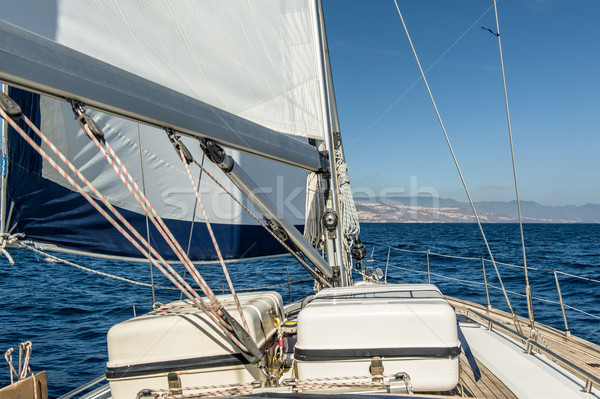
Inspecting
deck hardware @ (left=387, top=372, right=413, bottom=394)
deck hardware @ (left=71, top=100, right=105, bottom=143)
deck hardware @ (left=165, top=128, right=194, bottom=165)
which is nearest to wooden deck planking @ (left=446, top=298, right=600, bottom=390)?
→ deck hardware @ (left=387, top=372, right=413, bottom=394)

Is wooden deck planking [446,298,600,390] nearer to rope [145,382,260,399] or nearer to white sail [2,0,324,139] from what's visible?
rope [145,382,260,399]

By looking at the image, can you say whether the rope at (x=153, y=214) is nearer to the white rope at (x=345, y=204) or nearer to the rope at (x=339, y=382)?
the rope at (x=339, y=382)

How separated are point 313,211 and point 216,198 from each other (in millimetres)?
1110

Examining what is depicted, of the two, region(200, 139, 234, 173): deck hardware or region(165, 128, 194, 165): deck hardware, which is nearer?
region(165, 128, 194, 165): deck hardware

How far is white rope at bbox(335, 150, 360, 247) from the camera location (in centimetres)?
492

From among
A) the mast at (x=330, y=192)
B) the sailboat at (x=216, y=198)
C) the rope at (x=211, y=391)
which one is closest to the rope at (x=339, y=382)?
the sailboat at (x=216, y=198)

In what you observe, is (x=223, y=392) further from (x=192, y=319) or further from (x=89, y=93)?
(x=89, y=93)

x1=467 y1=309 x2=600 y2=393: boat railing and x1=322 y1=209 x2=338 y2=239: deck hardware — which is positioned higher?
x1=322 y1=209 x2=338 y2=239: deck hardware

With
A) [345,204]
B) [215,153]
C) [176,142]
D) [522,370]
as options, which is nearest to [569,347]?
[522,370]

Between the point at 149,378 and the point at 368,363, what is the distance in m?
1.21

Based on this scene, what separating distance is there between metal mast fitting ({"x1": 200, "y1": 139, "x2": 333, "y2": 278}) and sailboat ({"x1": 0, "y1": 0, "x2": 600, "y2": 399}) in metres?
0.01

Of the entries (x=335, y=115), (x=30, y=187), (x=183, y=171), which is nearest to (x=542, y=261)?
(x=335, y=115)

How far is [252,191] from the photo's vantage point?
3.39 meters

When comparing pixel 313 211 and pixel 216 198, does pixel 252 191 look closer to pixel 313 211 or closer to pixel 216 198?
pixel 313 211
